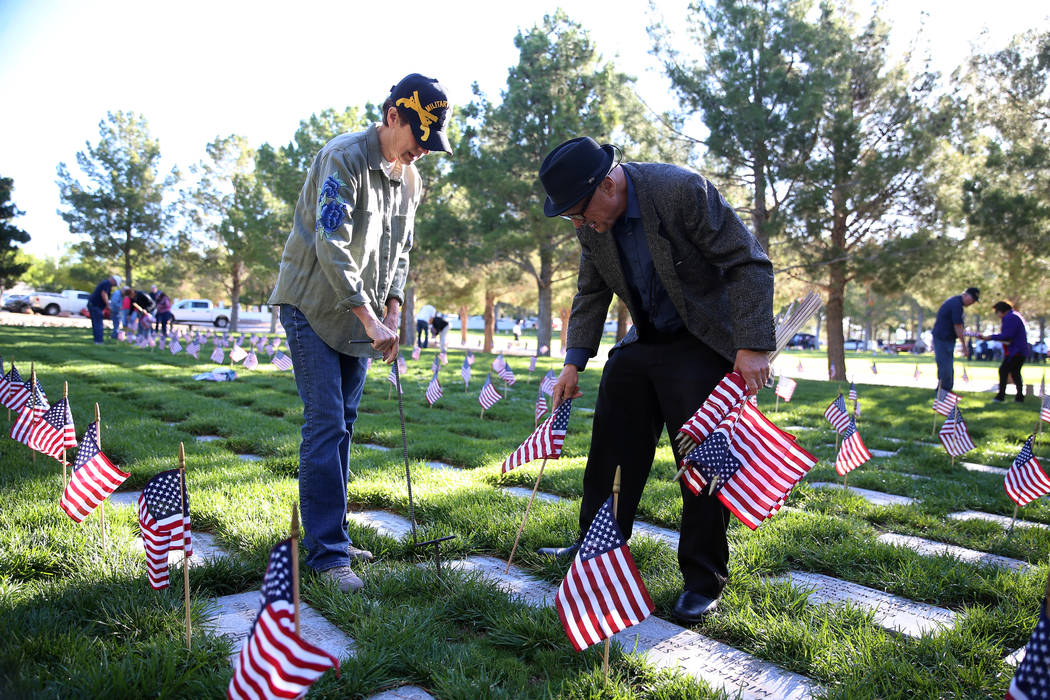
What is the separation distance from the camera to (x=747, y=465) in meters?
2.54

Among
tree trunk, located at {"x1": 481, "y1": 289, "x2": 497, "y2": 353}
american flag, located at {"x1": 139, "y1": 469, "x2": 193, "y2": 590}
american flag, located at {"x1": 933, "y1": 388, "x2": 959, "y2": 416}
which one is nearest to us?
american flag, located at {"x1": 139, "y1": 469, "x2": 193, "y2": 590}

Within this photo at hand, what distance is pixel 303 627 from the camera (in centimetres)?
239

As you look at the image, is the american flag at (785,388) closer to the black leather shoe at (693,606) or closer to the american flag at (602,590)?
the black leather shoe at (693,606)

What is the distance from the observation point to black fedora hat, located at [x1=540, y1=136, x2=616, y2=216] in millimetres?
2477

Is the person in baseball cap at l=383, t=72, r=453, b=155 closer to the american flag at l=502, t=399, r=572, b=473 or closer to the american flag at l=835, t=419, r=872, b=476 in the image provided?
the american flag at l=502, t=399, r=572, b=473

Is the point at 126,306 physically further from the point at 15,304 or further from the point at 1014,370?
the point at 1014,370

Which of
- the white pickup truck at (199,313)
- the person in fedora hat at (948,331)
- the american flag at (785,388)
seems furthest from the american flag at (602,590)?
the white pickup truck at (199,313)

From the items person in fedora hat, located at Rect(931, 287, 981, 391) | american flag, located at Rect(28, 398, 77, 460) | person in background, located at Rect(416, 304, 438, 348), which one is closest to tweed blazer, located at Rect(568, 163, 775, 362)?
american flag, located at Rect(28, 398, 77, 460)

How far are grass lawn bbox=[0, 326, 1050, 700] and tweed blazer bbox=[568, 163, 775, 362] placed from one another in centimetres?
105

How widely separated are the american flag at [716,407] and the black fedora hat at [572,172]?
870 mm

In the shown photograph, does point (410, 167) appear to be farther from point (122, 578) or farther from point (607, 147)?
point (122, 578)

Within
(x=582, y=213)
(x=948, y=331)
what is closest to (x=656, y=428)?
(x=582, y=213)

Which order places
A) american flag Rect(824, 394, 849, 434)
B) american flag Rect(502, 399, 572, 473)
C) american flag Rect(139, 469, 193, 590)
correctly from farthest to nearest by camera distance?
american flag Rect(824, 394, 849, 434) → american flag Rect(502, 399, 572, 473) → american flag Rect(139, 469, 193, 590)

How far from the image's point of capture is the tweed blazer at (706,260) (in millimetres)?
2541
